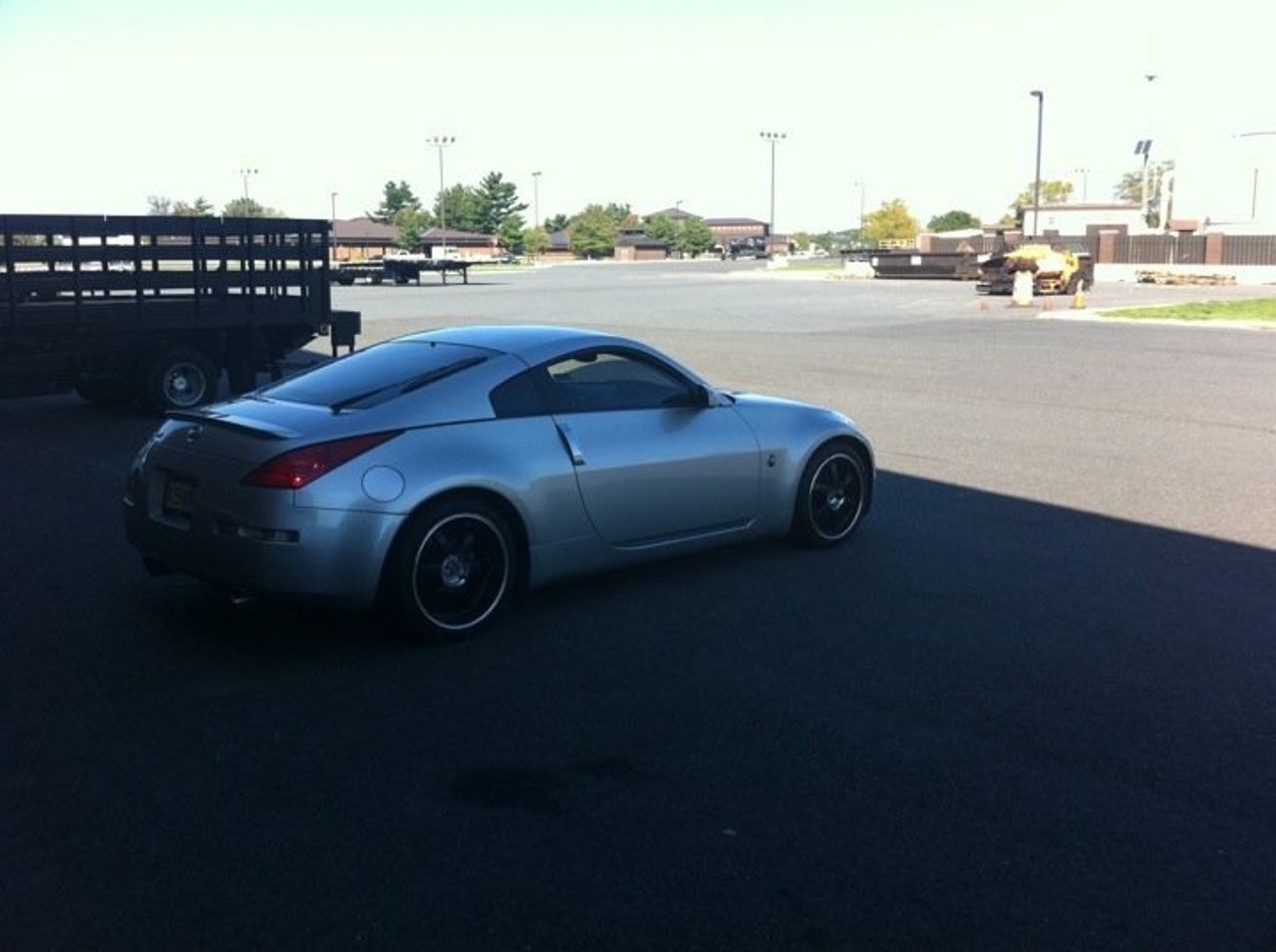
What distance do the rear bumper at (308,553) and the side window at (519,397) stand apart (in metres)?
0.88

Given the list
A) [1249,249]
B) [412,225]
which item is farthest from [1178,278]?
[412,225]

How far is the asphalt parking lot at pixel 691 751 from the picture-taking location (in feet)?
12.0

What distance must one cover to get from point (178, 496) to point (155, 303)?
8.40 metres

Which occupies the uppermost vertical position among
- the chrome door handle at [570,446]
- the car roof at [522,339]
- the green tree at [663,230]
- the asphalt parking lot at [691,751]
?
the green tree at [663,230]

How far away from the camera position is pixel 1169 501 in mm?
→ 9500

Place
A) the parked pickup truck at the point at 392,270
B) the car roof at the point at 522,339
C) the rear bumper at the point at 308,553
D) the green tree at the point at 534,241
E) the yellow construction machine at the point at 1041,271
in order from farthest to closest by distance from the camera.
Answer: the green tree at the point at 534,241 → the parked pickup truck at the point at 392,270 → the yellow construction machine at the point at 1041,271 → the car roof at the point at 522,339 → the rear bumper at the point at 308,553

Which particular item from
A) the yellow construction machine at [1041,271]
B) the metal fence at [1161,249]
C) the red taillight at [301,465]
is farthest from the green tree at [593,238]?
the red taillight at [301,465]

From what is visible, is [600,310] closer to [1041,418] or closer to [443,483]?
[1041,418]

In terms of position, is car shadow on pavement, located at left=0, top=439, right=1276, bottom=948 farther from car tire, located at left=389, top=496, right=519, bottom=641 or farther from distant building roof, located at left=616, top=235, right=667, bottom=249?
distant building roof, located at left=616, top=235, right=667, bottom=249

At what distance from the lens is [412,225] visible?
14350 centimetres

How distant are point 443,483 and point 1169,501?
5956 mm

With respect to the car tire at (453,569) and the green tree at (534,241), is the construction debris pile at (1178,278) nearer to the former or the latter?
the car tire at (453,569)

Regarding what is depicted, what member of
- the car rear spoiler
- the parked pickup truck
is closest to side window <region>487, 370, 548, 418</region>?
the car rear spoiler

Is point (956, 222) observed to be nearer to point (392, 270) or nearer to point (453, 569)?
point (392, 270)
